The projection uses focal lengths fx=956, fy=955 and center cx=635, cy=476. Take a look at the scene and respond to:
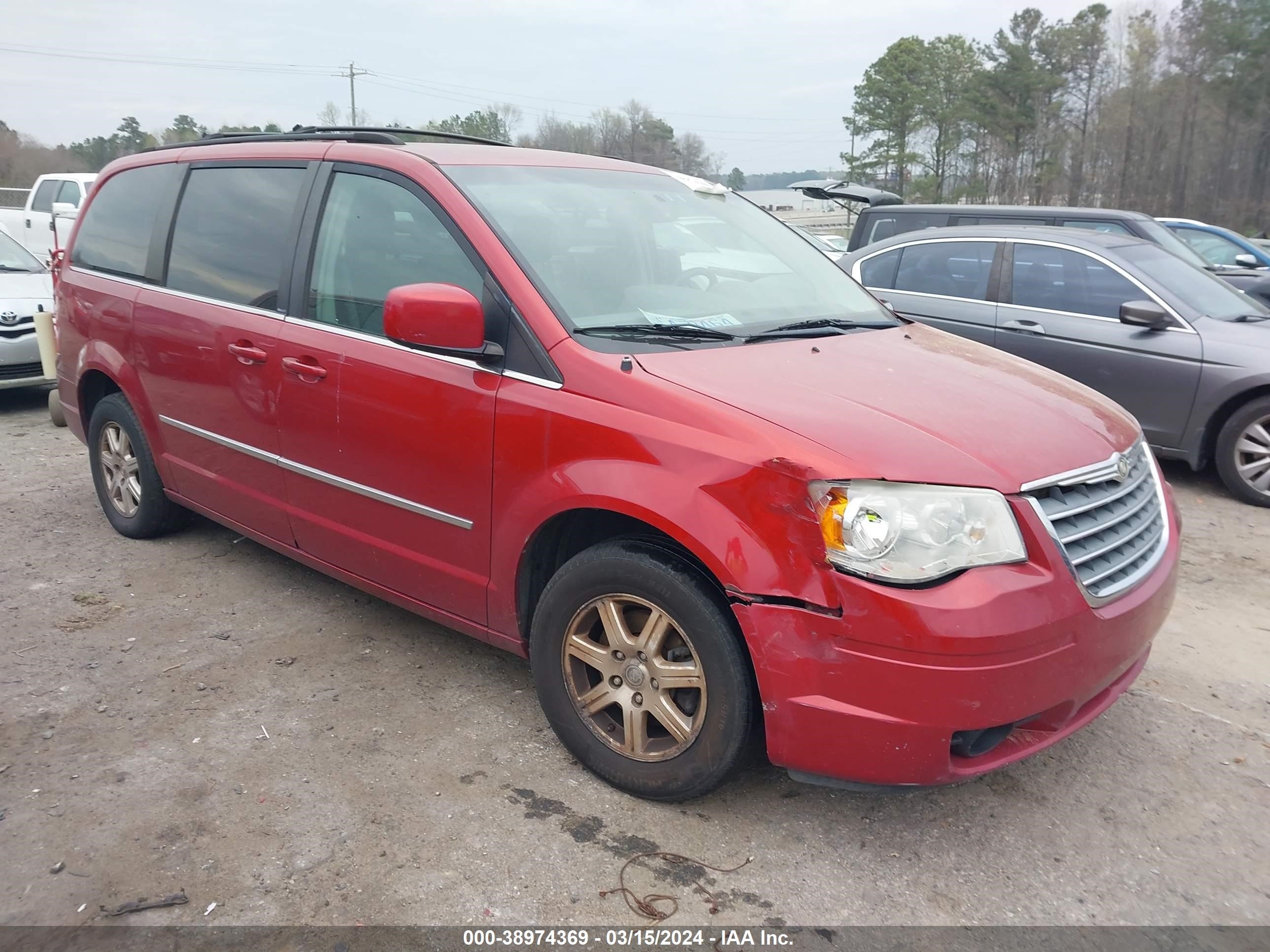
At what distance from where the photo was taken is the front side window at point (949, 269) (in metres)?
7.15

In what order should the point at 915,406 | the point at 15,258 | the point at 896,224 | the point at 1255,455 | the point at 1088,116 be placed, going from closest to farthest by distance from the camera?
1. the point at 915,406
2. the point at 1255,455
3. the point at 15,258
4. the point at 896,224
5. the point at 1088,116

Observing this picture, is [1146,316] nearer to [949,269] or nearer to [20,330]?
[949,269]

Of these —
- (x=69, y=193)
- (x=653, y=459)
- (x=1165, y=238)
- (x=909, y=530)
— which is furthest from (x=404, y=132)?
(x=69, y=193)

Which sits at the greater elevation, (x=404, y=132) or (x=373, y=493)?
(x=404, y=132)

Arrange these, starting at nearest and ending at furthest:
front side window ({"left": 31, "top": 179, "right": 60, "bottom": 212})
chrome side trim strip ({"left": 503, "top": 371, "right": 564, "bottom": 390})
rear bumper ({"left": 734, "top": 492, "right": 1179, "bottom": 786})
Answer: rear bumper ({"left": 734, "top": 492, "right": 1179, "bottom": 786})
chrome side trim strip ({"left": 503, "top": 371, "right": 564, "bottom": 390})
front side window ({"left": 31, "top": 179, "right": 60, "bottom": 212})

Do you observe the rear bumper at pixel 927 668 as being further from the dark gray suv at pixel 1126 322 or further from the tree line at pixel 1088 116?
the tree line at pixel 1088 116

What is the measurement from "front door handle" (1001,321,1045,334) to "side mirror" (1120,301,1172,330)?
559 millimetres

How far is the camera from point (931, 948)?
2.28 metres

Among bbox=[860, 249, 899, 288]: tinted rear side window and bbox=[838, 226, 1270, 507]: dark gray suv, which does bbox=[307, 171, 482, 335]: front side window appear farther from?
bbox=[860, 249, 899, 288]: tinted rear side window

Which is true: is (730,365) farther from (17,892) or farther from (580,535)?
(17,892)

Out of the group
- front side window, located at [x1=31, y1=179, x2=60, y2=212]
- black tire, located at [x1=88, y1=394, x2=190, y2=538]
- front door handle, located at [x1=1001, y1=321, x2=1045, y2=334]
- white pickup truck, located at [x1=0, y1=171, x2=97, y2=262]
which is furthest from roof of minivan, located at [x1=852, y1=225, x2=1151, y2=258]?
front side window, located at [x1=31, y1=179, x2=60, y2=212]

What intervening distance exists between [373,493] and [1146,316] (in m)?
5.10

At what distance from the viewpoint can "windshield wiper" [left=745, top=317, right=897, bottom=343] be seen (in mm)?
3205

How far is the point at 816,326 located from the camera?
3.40 meters
